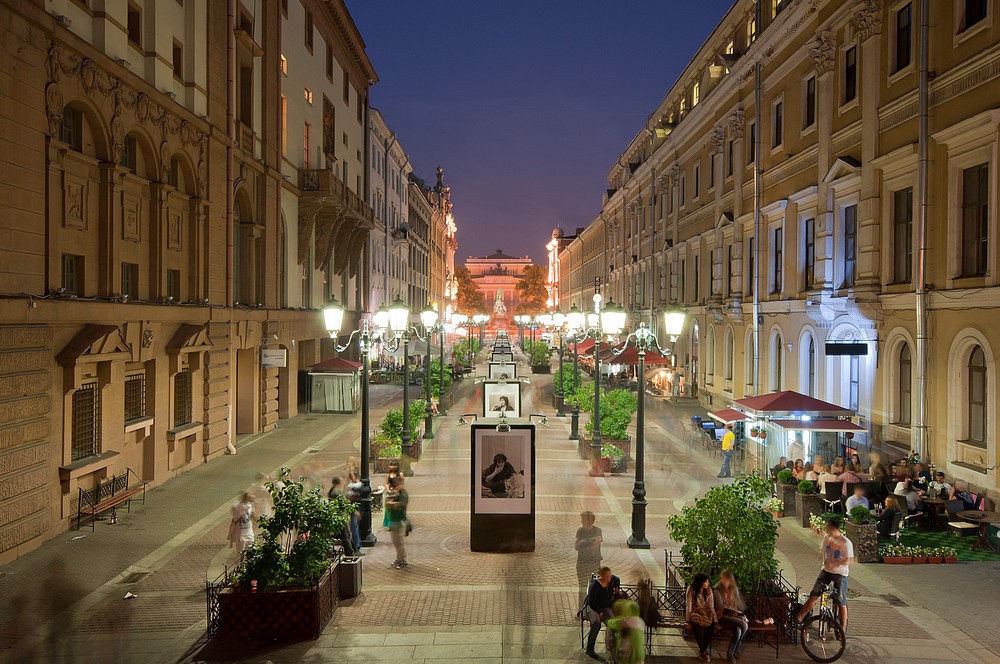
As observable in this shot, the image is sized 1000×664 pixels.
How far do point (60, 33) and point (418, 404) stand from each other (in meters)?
15.5

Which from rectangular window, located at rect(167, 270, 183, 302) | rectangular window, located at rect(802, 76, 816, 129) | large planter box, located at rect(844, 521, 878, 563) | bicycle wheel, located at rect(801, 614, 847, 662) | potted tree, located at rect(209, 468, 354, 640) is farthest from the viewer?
rectangular window, located at rect(802, 76, 816, 129)

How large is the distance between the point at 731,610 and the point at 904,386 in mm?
12498

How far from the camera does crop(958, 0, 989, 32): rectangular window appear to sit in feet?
52.9

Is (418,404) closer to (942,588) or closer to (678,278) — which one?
(942,588)

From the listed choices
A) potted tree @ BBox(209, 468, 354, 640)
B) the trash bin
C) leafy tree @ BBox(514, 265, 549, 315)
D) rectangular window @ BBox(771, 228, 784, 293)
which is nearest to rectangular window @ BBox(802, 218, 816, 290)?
rectangular window @ BBox(771, 228, 784, 293)

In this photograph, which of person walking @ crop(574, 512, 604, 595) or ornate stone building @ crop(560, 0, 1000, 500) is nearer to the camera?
person walking @ crop(574, 512, 604, 595)

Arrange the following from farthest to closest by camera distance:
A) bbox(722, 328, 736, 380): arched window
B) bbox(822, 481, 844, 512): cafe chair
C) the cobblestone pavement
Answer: bbox(722, 328, 736, 380): arched window
bbox(822, 481, 844, 512): cafe chair
the cobblestone pavement

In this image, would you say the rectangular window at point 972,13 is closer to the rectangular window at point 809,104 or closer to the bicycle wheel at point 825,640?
the rectangular window at point 809,104

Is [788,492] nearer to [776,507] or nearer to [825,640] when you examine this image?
[776,507]

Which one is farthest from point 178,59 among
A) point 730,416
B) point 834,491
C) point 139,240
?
point 834,491

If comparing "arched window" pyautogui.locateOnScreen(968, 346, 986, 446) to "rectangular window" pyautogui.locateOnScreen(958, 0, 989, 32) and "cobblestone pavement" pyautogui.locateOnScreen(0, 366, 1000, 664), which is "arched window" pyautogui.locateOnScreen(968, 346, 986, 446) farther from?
"rectangular window" pyautogui.locateOnScreen(958, 0, 989, 32)

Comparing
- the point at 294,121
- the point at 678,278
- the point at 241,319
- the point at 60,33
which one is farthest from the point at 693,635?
the point at 678,278

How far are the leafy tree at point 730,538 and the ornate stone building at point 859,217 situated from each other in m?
8.34

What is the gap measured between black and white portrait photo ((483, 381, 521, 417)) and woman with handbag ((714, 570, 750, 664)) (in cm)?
1207
